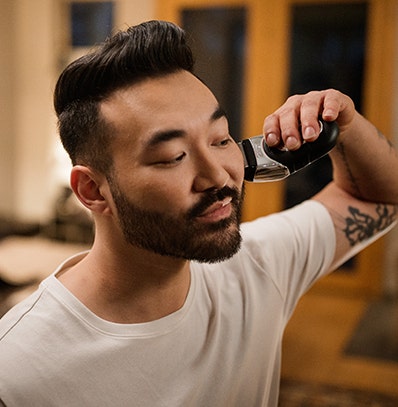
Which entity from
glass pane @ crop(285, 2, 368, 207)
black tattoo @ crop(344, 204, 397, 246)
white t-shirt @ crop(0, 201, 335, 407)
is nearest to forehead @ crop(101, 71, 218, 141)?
white t-shirt @ crop(0, 201, 335, 407)

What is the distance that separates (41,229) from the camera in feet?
15.0

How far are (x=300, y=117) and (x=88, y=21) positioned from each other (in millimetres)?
4517

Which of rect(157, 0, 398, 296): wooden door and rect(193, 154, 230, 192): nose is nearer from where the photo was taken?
rect(193, 154, 230, 192): nose

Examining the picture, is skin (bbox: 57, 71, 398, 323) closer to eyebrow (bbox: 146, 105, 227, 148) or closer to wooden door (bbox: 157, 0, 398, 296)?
eyebrow (bbox: 146, 105, 227, 148)

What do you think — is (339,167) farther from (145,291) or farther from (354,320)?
(354,320)

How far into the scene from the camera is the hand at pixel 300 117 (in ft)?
2.71

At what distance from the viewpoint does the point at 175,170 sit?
2.56 ft

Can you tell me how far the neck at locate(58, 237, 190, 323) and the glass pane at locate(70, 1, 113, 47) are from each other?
433 cm

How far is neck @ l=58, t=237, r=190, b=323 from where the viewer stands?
34.1 inches

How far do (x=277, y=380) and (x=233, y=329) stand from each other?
17 centimetres

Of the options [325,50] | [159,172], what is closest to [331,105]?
[159,172]

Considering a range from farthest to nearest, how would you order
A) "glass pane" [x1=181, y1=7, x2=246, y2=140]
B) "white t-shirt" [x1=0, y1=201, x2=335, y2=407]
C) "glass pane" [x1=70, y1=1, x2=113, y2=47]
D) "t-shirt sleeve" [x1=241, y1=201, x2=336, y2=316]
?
"glass pane" [x1=70, y1=1, x2=113, y2=47]
"glass pane" [x1=181, y1=7, x2=246, y2=140]
"t-shirt sleeve" [x1=241, y1=201, x2=336, y2=316]
"white t-shirt" [x1=0, y1=201, x2=335, y2=407]

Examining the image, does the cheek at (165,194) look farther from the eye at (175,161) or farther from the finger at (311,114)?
the finger at (311,114)

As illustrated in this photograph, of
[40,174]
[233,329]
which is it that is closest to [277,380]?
[233,329]
